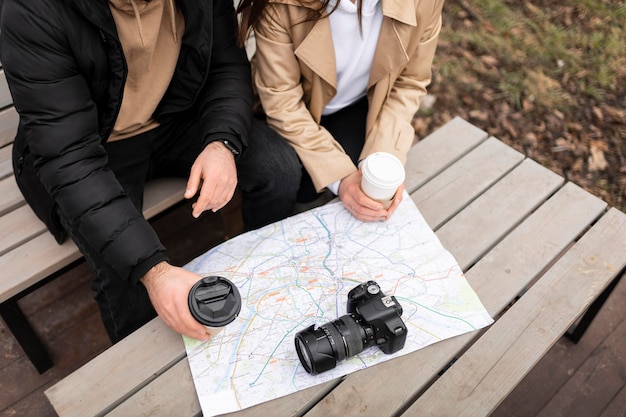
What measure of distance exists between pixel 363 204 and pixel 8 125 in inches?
56.3

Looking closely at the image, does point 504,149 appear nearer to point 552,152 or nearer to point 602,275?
point 602,275

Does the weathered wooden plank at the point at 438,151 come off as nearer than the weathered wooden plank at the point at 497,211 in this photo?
No

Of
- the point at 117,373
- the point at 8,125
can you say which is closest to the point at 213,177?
the point at 117,373

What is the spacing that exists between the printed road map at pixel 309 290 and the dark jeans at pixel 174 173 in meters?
0.23

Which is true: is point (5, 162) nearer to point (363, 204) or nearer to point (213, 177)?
point (213, 177)

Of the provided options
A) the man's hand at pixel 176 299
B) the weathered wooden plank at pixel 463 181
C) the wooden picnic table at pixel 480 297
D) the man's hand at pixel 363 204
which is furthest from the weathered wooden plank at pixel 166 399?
the weathered wooden plank at pixel 463 181

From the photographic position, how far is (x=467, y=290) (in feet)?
5.27

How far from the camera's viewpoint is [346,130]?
2145 mm

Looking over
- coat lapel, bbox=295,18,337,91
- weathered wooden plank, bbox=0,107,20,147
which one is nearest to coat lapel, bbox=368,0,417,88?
coat lapel, bbox=295,18,337,91

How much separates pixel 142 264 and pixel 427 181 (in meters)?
1.06

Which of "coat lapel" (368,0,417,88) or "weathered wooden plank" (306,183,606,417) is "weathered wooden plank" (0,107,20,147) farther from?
"weathered wooden plank" (306,183,606,417)

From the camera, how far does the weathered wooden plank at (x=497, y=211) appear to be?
175cm

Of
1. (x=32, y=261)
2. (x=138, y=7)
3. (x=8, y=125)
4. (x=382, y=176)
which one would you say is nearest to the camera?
(x=138, y=7)

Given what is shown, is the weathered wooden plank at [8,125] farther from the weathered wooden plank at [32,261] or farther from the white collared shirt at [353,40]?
the white collared shirt at [353,40]
